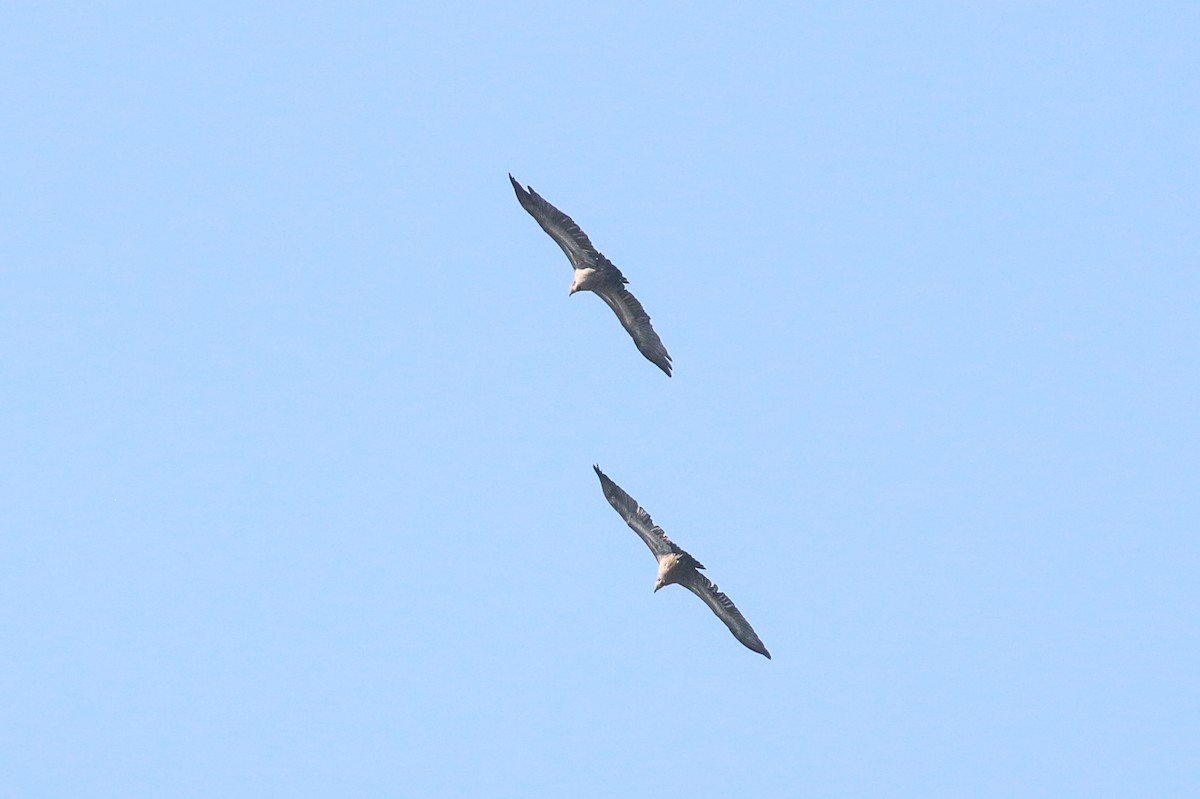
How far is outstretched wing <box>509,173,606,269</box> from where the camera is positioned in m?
59.1

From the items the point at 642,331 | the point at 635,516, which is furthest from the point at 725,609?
the point at 642,331

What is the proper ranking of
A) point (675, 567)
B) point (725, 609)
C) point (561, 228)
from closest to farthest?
1. point (561, 228)
2. point (675, 567)
3. point (725, 609)

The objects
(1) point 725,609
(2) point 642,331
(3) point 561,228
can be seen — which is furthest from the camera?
(1) point 725,609

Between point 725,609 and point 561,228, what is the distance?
13.3 metres

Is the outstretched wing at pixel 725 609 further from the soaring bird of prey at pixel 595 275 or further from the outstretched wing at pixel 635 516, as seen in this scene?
the soaring bird of prey at pixel 595 275

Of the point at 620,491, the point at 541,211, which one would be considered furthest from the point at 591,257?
the point at 620,491

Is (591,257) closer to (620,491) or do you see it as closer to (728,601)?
(620,491)

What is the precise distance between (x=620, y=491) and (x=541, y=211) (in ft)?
30.4

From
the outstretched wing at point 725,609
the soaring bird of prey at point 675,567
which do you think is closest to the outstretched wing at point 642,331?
the soaring bird of prey at point 675,567

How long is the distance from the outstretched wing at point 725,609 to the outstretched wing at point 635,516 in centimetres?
133

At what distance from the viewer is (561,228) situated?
2352 inches

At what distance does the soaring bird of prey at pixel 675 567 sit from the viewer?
63.2 m

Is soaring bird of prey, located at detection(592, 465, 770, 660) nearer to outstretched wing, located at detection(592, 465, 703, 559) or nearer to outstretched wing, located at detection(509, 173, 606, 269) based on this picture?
outstretched wing, located at detection(592, 465, 703, 559)

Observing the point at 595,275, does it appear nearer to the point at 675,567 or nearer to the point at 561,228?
the point at 561,228
